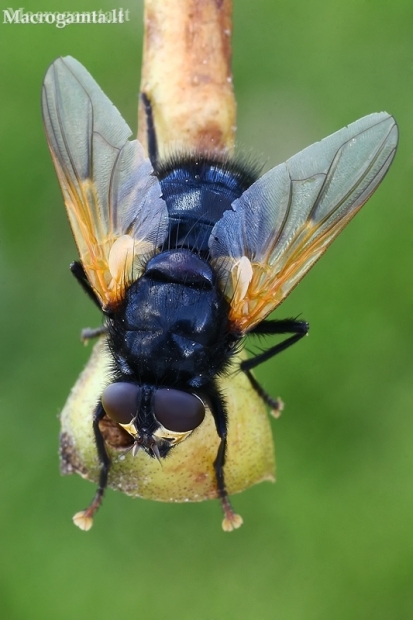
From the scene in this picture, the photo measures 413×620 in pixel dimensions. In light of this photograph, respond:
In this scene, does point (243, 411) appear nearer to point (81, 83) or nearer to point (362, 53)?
point (81, 83)

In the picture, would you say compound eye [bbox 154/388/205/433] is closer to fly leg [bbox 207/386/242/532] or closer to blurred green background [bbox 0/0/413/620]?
fly leg [bbox 207/386/242/532]

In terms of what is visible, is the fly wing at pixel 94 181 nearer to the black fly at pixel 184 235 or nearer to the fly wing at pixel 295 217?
the black fly at pixel 184 235

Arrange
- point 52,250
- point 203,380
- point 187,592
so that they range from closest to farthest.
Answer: point 203,380 < point 187,592 < point 52,250

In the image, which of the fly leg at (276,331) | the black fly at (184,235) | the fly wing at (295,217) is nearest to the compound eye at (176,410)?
the black fly at (184,235)

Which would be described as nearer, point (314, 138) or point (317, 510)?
point (317, 510)

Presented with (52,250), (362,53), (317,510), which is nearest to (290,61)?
(362,53)

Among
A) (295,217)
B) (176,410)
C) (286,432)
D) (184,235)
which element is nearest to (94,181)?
(184,235)
